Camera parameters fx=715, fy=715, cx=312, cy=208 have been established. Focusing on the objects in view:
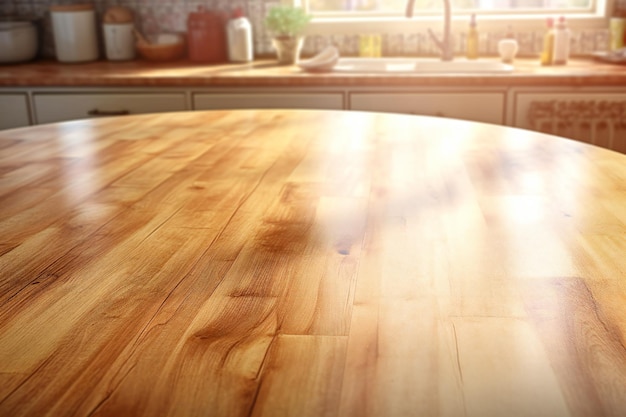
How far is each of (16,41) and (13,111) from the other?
513 millimetres

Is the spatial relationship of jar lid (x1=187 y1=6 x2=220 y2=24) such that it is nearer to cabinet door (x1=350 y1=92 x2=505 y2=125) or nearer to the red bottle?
the red bottle

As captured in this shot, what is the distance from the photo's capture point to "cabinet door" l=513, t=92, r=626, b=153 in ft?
8.91

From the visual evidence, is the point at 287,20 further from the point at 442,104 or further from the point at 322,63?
the point at 442,104

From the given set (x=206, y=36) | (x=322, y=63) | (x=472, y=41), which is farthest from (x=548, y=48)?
(x=206, y=36)

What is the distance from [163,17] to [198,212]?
2624 millimetres

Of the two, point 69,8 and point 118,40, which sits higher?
point 69,8

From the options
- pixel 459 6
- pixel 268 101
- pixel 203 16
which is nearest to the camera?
pixel 268 101

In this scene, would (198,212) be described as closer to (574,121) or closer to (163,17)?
(574,121)

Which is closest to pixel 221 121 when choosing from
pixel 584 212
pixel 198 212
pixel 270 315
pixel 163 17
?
pixel 198 212

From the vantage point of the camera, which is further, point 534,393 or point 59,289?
point 59,289

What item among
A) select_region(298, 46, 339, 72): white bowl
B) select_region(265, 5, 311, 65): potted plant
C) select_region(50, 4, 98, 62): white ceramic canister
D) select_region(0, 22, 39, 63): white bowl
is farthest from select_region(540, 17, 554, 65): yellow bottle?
select_region(0, 22, 39, 63): white bowl

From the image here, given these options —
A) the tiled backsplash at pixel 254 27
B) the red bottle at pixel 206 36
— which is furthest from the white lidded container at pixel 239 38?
the tiled backsplash at pixel 254 27

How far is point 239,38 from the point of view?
127 inches

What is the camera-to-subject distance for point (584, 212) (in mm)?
1064
